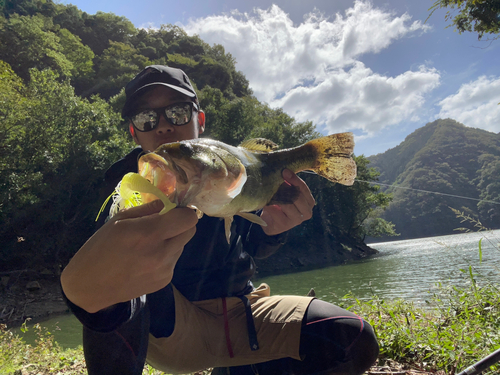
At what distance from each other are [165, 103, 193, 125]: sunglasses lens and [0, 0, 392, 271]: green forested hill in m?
5.75

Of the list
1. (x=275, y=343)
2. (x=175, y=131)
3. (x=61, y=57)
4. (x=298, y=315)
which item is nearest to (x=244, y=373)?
(x=275, y=343)

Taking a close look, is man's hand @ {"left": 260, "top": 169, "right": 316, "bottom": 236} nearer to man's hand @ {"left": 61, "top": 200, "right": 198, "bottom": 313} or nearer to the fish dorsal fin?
the fish dorsal fin

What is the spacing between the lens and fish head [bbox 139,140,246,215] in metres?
1.14

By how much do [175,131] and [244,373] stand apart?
7.33 feet

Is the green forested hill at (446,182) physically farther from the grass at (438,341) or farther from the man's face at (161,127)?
the man's face at (161,127)

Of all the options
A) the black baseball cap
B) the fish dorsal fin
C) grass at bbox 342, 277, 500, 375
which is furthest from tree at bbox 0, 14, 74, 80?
grass at bbox 342, 277, 500, 375

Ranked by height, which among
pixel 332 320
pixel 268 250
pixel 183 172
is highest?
pixel 183 172

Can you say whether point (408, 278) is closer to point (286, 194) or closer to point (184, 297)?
point (286, 194)

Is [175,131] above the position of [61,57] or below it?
below

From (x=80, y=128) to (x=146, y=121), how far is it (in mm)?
19341

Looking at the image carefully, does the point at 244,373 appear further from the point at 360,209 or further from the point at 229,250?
the point at 360,209

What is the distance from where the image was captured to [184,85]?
2967 millimetres

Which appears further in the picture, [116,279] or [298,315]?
[298,315]

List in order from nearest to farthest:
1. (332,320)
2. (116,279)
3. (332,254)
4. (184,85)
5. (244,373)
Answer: (116,279), (332,320), (244,373), (184,85), (332,254)
